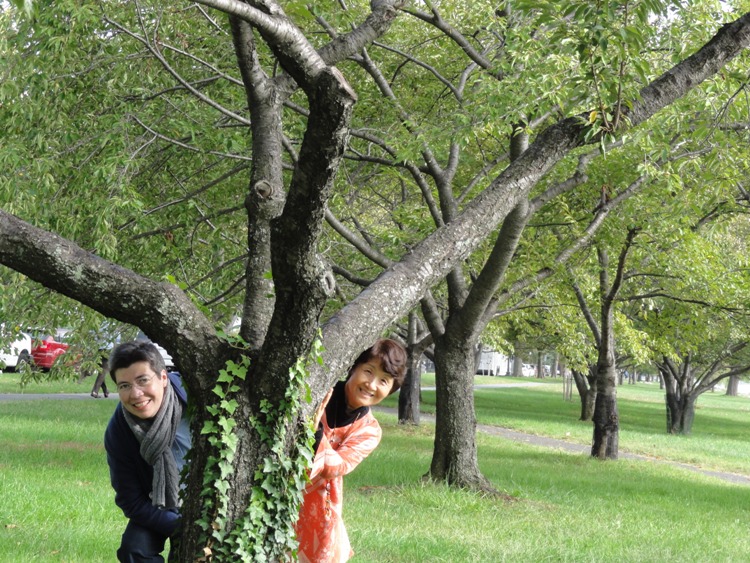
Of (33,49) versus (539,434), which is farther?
(539,434)

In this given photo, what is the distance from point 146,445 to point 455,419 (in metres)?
7.33

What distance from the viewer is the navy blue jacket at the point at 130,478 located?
3.93 metres

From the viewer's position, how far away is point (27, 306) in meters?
8.51

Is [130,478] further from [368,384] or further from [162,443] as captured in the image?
[368,384]

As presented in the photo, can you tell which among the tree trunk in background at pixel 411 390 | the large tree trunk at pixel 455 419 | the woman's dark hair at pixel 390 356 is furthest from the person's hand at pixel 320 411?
the tree trunk in background at pixel 411 390

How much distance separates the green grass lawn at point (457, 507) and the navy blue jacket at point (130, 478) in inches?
97.2

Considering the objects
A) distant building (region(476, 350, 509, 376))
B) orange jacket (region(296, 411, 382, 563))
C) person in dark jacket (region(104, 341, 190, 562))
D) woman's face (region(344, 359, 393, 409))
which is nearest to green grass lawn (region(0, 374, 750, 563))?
person in dark jacket (region(104, 341, 190, 562))

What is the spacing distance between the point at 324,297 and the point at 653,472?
13.7m

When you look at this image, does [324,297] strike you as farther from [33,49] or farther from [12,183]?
[33,49]

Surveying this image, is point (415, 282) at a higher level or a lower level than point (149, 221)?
lower

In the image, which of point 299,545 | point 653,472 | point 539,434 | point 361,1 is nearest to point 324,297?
point 299,545

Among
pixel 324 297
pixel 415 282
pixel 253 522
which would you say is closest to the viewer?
pixel 324 297

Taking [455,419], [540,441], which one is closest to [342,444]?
[455,419]

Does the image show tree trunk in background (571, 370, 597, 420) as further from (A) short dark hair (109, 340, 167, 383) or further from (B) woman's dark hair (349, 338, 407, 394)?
(A) short dark hair (109, 340, 167, 383)
